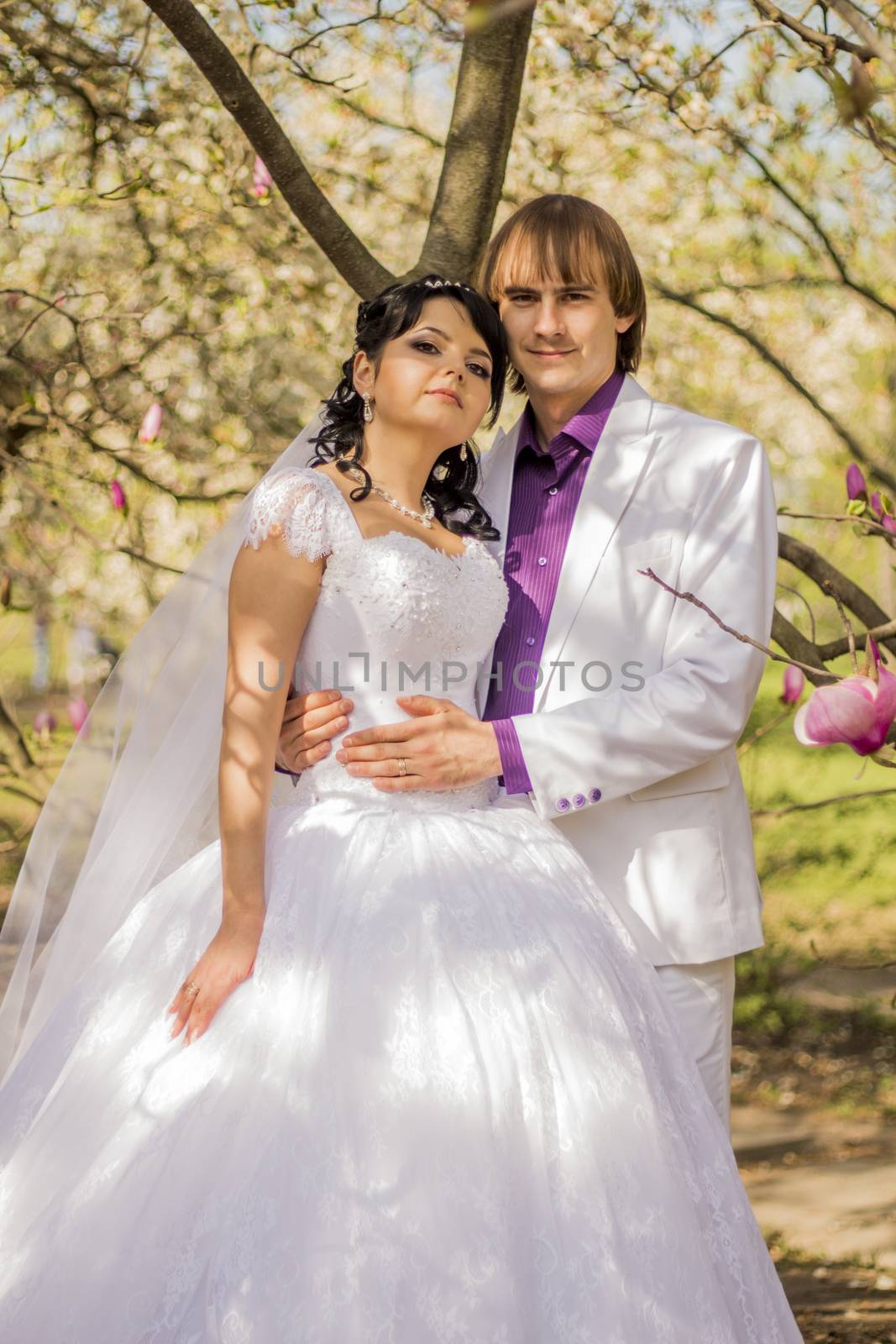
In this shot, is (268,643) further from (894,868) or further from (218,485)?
(894,868)

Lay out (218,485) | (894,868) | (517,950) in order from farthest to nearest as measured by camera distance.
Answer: (894,868)
(218,485)
(517,950)

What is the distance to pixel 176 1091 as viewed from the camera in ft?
6.12

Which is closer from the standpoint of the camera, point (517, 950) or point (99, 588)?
point (517, 950)

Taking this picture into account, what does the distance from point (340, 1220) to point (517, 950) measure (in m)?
0.46

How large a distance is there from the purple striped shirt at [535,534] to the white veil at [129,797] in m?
0.42

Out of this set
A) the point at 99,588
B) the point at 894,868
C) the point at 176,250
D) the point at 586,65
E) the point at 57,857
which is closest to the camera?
the point at 57,857

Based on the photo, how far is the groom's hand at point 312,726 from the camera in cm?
226

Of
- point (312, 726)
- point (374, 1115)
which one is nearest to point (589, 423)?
point (312, 726)

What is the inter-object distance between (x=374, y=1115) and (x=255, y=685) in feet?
2.24

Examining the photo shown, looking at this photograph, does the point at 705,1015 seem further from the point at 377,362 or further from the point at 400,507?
the point at 377,362

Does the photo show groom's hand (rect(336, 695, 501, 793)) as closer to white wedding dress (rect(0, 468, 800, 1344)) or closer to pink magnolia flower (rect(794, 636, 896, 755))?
white wedding dress (rect(0, 468, 800, 1344))

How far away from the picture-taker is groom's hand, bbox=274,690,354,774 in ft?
7.41

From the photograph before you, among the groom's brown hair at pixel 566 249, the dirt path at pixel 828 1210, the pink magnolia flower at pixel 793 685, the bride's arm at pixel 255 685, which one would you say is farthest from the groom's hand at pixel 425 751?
the dirt path at pixel 828 1210

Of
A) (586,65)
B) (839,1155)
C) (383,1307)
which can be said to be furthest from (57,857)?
(839,1155)
